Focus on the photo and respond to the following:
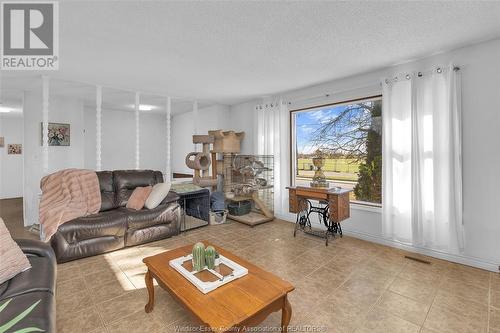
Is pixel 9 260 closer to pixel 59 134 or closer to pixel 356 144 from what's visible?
pixel 59 134

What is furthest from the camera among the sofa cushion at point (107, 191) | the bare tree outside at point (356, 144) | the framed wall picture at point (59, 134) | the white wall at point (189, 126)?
the white wall at point (189, 126)

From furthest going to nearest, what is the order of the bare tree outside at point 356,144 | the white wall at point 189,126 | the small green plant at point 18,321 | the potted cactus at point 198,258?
the white wall at point 189,126, the bare tree outside at point 356,144, the potted cactus at point 198,258, the small green plant at point 18,321

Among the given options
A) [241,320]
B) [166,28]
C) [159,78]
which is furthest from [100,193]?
[241,320]

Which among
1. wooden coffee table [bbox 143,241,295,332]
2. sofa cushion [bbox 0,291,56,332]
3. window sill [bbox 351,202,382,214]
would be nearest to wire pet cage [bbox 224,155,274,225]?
window sill [bbox 351,202,382,214]

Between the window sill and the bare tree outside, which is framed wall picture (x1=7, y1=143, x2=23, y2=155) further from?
the window sill

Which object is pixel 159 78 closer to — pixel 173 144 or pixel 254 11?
pixel 254 11

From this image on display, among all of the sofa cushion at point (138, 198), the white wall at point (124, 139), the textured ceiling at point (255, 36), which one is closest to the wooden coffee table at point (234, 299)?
the sofa cushion at point (138, 198)

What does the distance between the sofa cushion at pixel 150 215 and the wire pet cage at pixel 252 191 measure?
1.29 metres

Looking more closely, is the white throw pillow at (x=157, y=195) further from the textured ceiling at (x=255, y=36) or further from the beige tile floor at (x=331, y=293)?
the textured ceiling at (x=255, y=36)

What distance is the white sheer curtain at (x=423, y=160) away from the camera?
8.91 feet

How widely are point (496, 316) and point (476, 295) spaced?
0.28m

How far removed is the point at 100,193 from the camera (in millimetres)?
3469

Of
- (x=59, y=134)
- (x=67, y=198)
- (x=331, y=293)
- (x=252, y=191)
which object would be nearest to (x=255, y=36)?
(x=331, y=293)

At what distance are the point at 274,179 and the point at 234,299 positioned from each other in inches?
132
